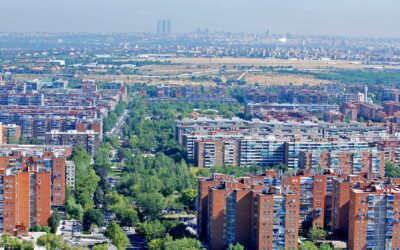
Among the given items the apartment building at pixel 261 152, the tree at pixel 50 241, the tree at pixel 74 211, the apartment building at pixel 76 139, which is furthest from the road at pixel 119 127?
the tree at pixel 50 241

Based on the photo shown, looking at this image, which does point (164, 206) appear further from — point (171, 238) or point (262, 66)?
point (262, 66)

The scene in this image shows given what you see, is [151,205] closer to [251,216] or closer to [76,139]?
[251,216]

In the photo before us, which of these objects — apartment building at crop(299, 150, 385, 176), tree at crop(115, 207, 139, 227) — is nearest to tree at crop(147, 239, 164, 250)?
tree at crop(115, 207, 139, 227)

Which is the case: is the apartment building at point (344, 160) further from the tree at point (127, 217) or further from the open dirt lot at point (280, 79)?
the open dirt lot at point (280, 79)

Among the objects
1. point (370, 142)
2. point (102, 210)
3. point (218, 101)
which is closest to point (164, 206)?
point (102, 210)

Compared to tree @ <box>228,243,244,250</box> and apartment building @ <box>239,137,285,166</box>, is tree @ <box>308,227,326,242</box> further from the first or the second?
apartment building @ <box>239,137,285,166</box>

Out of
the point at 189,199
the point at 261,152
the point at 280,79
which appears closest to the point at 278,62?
Answer: the point at 280,79
